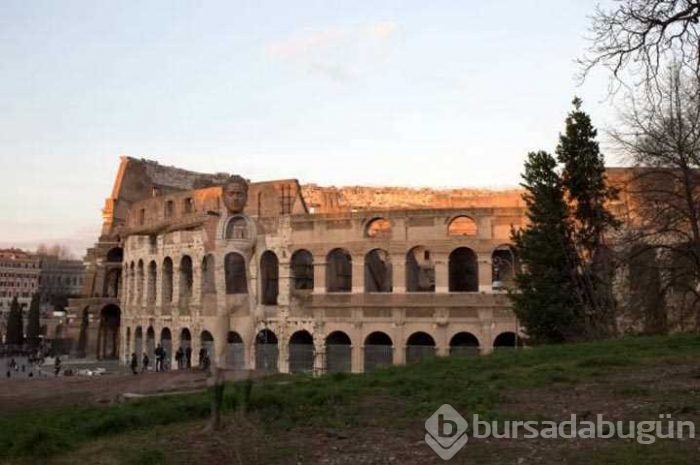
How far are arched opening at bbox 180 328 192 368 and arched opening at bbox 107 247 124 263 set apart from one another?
568 inches

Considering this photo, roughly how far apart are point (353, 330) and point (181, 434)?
843 inches

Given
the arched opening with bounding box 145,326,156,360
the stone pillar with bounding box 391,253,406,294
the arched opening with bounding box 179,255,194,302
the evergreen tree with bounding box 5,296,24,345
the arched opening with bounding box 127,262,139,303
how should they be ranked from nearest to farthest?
the stone pillar with bounding box 391,253,406,294
the arched opening with bounding box 179,255,194,302
the arched opening with bounding box 145,326,156,360
the arched opening with bounding box 127,262,139,303
the evergreen tree with bounding box 5,296,24,345

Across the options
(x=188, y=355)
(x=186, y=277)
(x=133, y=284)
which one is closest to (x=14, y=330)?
(x=133, y=284)

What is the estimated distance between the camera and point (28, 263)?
118 meters

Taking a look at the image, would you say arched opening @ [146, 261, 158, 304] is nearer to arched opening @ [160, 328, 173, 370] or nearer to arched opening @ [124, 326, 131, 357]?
arched opening @ [160, 328, 173, 370]

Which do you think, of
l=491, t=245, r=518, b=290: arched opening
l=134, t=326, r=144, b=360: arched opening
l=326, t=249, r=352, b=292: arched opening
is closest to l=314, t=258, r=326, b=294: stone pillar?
l=326, t=249, r=352, b=292: arched opening

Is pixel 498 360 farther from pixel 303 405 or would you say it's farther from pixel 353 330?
A: pixel 353 330

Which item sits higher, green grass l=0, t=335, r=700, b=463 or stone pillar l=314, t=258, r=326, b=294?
stone pillar l=314, t=258, r=326, b=294

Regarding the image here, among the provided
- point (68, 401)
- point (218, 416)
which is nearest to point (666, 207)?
point (218, 416)

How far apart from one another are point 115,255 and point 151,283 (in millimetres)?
10503

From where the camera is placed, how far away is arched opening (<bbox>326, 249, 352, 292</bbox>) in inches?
1221

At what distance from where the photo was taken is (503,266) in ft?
113

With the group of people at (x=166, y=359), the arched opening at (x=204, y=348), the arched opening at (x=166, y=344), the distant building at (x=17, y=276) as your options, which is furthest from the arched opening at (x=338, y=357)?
the distant building at (x=17, y=276)

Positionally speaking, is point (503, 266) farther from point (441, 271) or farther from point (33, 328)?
point (33, 328)
